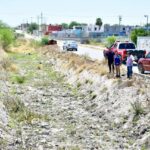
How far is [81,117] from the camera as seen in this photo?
66.6 ft

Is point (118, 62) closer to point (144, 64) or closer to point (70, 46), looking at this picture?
point (144, 64)

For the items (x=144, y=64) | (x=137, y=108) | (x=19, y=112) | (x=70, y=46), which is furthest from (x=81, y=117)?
(x=70, y=46)

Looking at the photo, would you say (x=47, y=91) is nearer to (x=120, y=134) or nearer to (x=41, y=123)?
(x=41, y=123)

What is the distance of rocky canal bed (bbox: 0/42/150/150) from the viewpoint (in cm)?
1559

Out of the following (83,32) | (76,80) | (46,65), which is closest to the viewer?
(76,80)

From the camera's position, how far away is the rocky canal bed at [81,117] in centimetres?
1559

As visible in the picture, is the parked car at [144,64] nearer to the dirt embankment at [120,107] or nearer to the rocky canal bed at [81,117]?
the dirt embankment at [120,107]

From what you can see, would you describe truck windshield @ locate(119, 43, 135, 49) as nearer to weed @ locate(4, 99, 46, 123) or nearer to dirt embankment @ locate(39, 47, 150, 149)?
dirt embankment @ locate(39, 47, 150, 149)

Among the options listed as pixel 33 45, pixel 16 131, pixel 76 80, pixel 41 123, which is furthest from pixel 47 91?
pixel 33 45

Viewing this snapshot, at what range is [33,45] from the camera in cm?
9512

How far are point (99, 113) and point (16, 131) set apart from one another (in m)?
4.85

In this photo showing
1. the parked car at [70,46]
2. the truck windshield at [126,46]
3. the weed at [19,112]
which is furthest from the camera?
the parked car at [70,46]

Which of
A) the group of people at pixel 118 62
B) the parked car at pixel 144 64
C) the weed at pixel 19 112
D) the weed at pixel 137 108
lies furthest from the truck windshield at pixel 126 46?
the weed at pixel 137 108

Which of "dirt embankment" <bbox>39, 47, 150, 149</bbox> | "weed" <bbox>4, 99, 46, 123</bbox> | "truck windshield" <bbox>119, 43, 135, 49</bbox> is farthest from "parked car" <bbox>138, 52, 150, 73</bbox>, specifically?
"weed" <bbox>4, 99, 46, 123</bbox>
